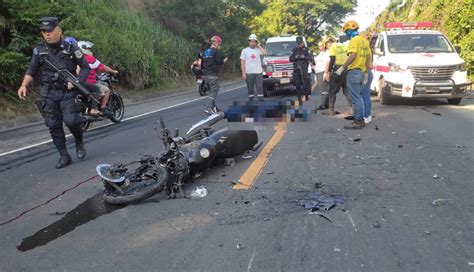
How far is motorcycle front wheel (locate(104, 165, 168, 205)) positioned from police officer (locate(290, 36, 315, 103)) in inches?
344

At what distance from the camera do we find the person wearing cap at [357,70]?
859 centimetres

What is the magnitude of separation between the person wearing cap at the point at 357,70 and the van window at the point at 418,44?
12.9 ft

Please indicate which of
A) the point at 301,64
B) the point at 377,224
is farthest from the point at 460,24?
the point at 377,224

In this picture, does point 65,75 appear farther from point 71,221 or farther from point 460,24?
point 460,24

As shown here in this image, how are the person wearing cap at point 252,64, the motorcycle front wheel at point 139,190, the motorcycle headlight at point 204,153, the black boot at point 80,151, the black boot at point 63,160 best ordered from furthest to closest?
1. the person wearing cap at point 252,64
2. the black boot at point 80,151
3. the black boot at point 63,160
4. the motorcycle headlight at point 204,153
5. the motorcycle front wheel at point 139,190

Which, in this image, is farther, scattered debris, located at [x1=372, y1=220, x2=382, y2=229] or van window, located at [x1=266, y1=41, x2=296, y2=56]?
van window, located at [x1=266, y1=41, x2=296, y2=56]

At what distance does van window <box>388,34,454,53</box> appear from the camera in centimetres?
1224

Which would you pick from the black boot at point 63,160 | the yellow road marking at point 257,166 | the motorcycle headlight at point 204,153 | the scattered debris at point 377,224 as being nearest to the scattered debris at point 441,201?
the scattered debris at point 377,224

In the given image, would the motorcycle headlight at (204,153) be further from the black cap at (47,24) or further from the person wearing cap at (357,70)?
the person wearing cap at (357,70)

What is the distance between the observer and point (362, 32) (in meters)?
9.05

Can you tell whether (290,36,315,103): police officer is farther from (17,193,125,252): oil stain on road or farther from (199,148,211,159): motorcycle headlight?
(17,193,125,252): oil stain on road

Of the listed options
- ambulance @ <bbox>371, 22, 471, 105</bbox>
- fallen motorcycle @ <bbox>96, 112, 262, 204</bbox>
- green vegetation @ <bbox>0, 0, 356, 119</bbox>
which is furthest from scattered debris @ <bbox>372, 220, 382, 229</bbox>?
green vegetation @ <bbox>0, 0, 356, 119</bbox>

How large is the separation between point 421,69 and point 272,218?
8.61 metres

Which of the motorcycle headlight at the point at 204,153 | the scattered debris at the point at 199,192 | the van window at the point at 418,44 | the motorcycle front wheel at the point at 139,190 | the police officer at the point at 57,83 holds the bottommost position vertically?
the scattered debris at the point at 199,192
